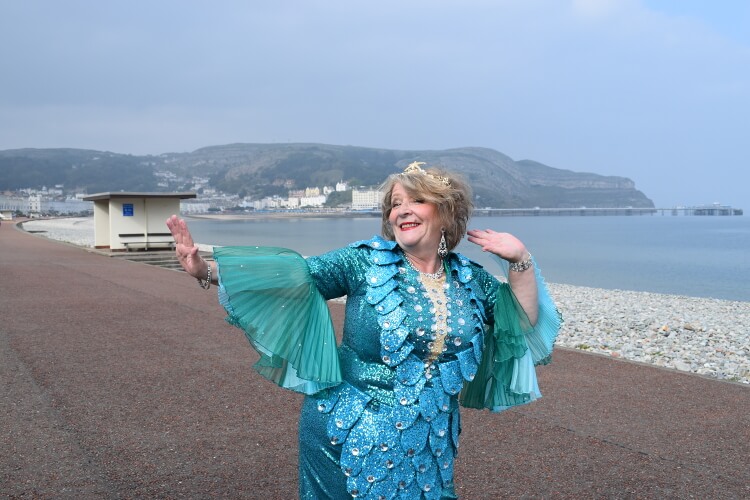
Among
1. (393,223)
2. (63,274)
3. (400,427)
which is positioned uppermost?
(393,223)

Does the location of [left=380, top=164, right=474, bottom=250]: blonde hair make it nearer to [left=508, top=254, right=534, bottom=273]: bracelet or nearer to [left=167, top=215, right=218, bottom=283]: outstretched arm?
[left=508, top=254, right=534, bottom=273]: bracelet

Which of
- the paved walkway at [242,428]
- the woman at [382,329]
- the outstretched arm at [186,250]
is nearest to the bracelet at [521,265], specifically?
the woman at [382,329]

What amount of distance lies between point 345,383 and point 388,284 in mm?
377

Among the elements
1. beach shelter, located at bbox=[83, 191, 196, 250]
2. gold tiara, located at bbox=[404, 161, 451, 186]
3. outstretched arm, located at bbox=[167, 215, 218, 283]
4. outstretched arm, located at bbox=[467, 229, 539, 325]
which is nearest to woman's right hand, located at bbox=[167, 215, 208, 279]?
outstretched arm, located at bbox=[167, 215, 218, 283]

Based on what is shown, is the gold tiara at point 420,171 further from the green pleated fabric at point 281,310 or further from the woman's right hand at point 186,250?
the woman's right hand at point 186,250

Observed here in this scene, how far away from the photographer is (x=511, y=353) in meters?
3.00

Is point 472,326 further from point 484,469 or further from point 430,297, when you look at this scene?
point 484,469

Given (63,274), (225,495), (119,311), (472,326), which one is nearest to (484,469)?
(225,495)

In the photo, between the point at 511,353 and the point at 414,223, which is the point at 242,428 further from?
the point at 414,223

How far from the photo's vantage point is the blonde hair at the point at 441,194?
106 inches

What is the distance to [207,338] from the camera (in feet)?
32.6

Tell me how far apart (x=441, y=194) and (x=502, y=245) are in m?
0.30

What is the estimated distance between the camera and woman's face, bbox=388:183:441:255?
8.84 ft

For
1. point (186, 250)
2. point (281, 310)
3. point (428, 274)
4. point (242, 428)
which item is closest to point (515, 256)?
point (428, 274)
